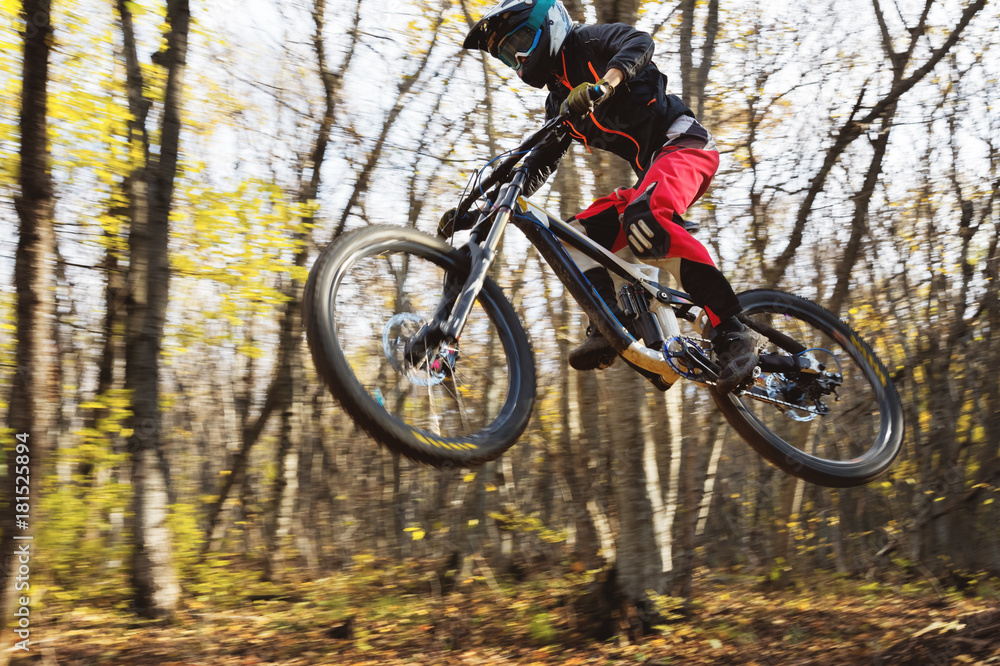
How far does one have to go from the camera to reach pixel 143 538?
729 cm

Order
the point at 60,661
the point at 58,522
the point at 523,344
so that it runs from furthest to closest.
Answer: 1. the point at 58,522
2. the point at 60,661
3. the point at 523,344

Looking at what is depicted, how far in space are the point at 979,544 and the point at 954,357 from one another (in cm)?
295

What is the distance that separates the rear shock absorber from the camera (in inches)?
121

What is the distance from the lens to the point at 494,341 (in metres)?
2.90

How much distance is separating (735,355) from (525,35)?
5.40ft

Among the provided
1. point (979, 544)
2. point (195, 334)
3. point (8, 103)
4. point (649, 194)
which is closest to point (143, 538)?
point (195, 334)

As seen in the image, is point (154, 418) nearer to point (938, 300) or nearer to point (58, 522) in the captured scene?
point (58, 522)

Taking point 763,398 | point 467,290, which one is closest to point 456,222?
point 467,290

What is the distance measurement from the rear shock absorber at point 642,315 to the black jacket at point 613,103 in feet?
1.86

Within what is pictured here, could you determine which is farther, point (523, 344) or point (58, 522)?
point (58, 522)

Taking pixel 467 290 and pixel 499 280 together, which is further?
pixel 499 280

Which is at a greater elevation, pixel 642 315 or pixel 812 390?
pixel 642 315

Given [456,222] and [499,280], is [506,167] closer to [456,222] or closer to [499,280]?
[456,222]

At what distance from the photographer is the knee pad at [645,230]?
2912 mm
